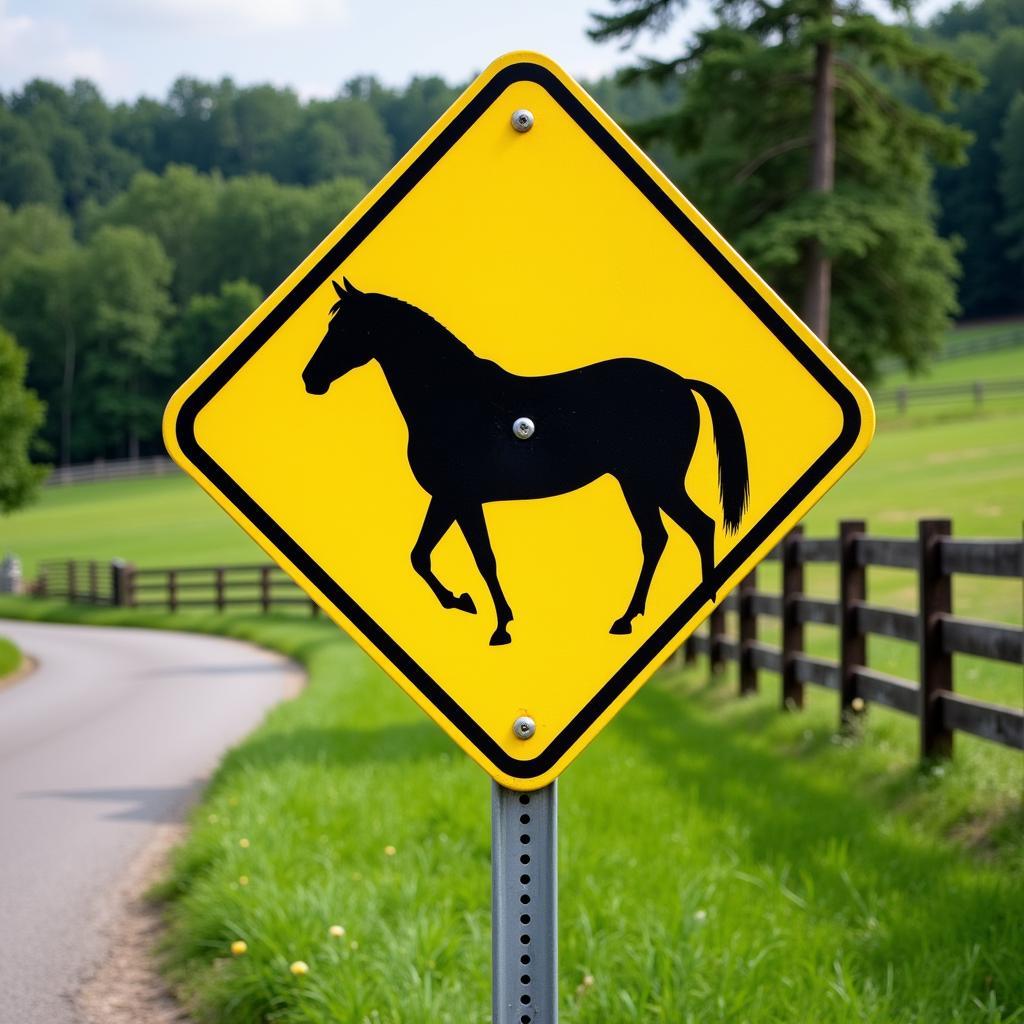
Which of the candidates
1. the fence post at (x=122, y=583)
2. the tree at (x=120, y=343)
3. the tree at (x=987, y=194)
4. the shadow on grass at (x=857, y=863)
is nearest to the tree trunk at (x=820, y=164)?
the shadow on grass at (x=857, y=863)

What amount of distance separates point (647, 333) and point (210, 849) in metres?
4.37

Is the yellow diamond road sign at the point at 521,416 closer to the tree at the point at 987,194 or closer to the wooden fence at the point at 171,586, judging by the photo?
the wooden fence at the point at 171,586

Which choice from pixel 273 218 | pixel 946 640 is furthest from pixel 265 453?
pixel 273 218

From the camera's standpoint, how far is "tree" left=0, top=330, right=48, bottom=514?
86.8ft

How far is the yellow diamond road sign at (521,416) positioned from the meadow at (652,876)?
1709 millimetres

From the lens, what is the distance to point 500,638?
1833 mm

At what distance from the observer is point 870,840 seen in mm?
5027

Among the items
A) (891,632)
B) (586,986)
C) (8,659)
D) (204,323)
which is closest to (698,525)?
(586,986)

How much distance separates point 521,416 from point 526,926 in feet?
2.26

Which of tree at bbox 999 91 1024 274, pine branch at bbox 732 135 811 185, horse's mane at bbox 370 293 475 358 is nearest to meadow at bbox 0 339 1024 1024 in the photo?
horse's mane at bbox 370 293 475 358

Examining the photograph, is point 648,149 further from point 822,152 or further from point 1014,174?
point 1014,174

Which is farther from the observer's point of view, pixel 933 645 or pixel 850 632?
pixel 850 632

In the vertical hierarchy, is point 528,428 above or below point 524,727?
above

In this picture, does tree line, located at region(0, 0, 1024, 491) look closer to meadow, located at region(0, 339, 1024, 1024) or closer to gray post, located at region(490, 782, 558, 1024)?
meadow, located at region(0, 339, 1024, 1024)
